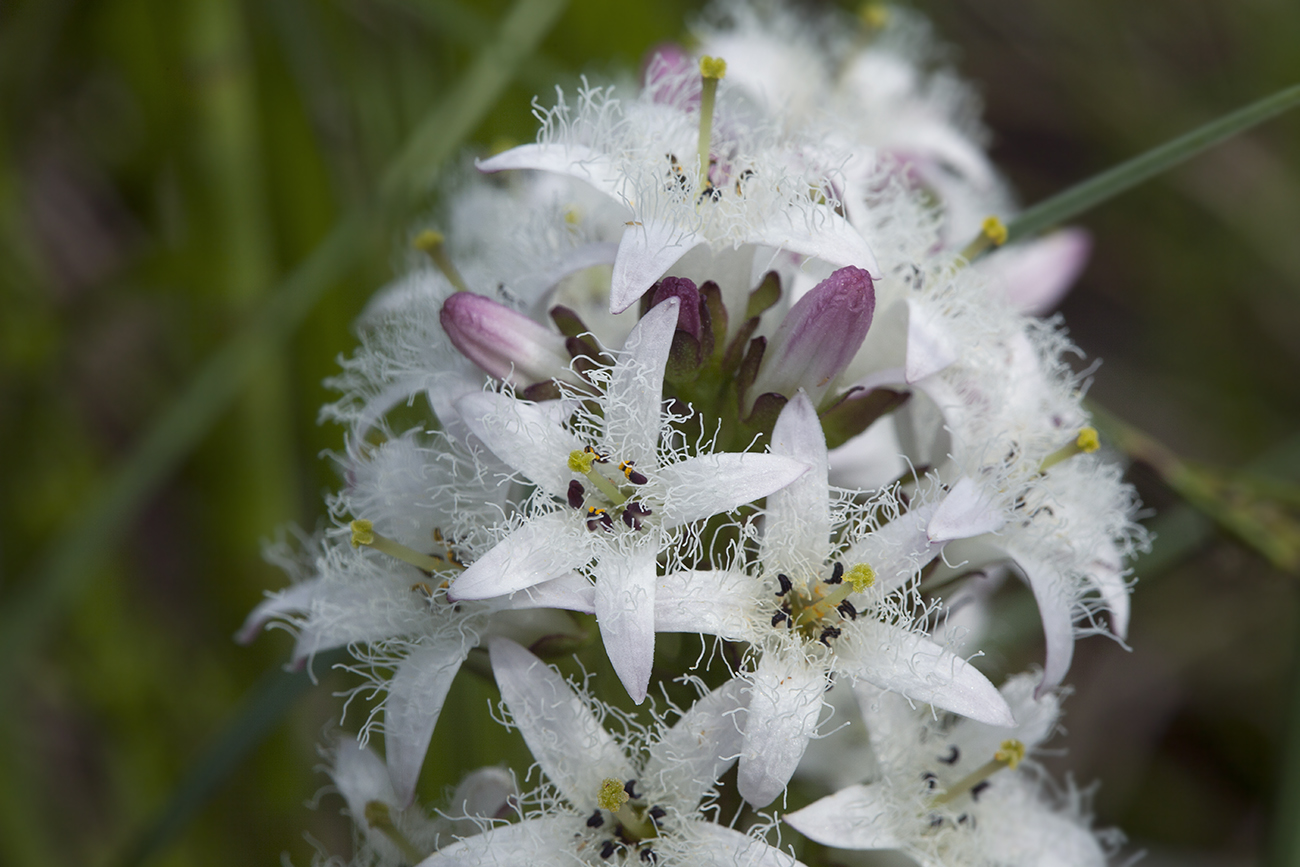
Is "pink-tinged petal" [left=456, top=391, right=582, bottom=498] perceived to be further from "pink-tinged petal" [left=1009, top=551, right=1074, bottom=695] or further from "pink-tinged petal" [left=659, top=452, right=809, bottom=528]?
"pink-tinged petal" [left=1009, top=551, right=1074, bottom=695]

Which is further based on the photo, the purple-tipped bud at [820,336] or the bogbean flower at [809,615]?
the purple-tipped bud at [820,336]

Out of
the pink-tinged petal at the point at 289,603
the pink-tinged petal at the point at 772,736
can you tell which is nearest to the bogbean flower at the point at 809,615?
the pink-tinged petal at the point at 772,736

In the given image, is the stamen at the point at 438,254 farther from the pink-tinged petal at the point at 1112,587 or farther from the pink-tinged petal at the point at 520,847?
the pink-tinged petal at the point at 1112,587

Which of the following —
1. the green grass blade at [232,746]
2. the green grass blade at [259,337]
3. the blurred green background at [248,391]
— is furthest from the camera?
→ the blurred green background at [248,391]

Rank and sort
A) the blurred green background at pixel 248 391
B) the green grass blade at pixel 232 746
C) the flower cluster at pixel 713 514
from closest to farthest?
the flower cluster at pixel 713 514 → the green grass blade at pixel 232 746 → the blurred green background at pixel 248 391

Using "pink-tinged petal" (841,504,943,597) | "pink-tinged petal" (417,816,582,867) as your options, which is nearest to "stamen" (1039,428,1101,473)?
"pink-tinged petal" (841,504,943,597)

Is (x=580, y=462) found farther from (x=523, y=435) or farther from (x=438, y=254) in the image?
(x=438, y=254)

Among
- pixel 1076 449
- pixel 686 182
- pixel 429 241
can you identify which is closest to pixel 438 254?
pixel 429 241
